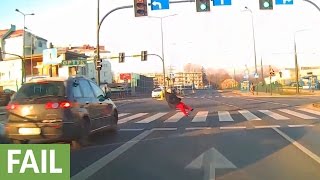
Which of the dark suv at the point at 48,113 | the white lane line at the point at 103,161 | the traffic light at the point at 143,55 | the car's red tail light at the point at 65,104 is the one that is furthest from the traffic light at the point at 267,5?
the traffic light at the point at 143,55

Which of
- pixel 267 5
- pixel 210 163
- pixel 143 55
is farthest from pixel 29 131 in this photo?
pixel 143 55

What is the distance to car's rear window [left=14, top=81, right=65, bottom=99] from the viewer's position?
1070 centimetres

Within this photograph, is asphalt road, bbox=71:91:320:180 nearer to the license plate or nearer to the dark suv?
the dark suv

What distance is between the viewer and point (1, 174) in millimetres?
6352

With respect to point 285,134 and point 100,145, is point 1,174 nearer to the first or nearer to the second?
point 100,145

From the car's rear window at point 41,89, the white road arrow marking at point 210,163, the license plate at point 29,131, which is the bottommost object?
the white road arrow marking at point 210,163

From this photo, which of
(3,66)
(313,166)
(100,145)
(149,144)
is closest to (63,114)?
(100,145)

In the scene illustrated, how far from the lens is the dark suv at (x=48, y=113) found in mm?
10360

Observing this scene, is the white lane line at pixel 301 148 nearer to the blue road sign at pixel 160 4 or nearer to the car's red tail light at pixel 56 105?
the car's red tail light at pixel 56 105

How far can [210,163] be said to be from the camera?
27.9 feet

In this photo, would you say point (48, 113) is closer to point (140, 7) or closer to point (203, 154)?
point (203, 154)

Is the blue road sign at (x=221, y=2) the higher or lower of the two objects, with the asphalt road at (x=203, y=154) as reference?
higher

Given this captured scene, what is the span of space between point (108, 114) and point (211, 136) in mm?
3031

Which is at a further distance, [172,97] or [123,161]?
[172,97]
